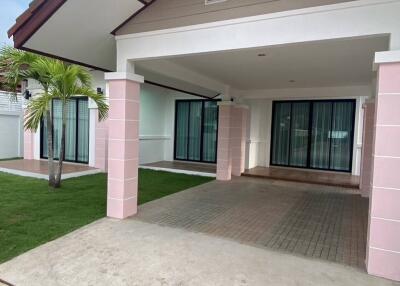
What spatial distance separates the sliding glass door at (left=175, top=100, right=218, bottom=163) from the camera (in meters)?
11.6

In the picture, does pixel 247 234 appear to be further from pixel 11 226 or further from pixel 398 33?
pixel 11 226

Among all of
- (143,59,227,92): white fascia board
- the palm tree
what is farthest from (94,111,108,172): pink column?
(143,59,227,92): white fascia board

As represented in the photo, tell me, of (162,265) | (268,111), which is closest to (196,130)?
(268,111)

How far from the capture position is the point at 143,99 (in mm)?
11086

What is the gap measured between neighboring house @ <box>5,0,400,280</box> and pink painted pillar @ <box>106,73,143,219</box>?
17 millimetres

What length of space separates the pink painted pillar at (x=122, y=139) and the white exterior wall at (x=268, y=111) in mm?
5505

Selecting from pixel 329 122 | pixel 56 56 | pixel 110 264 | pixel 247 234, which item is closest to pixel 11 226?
pixel 110 264

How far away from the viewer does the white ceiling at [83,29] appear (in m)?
4.06

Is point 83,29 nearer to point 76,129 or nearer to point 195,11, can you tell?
point 195,11

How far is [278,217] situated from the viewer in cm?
538

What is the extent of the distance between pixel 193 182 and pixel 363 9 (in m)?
6.17

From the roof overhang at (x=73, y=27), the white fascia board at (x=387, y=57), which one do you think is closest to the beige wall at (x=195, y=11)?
the roof overhang at (x=73, y=27)

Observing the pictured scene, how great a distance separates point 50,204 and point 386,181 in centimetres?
548

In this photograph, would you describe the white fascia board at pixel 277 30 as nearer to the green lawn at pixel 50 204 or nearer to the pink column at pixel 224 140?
the green lawn at pixel 50 204
